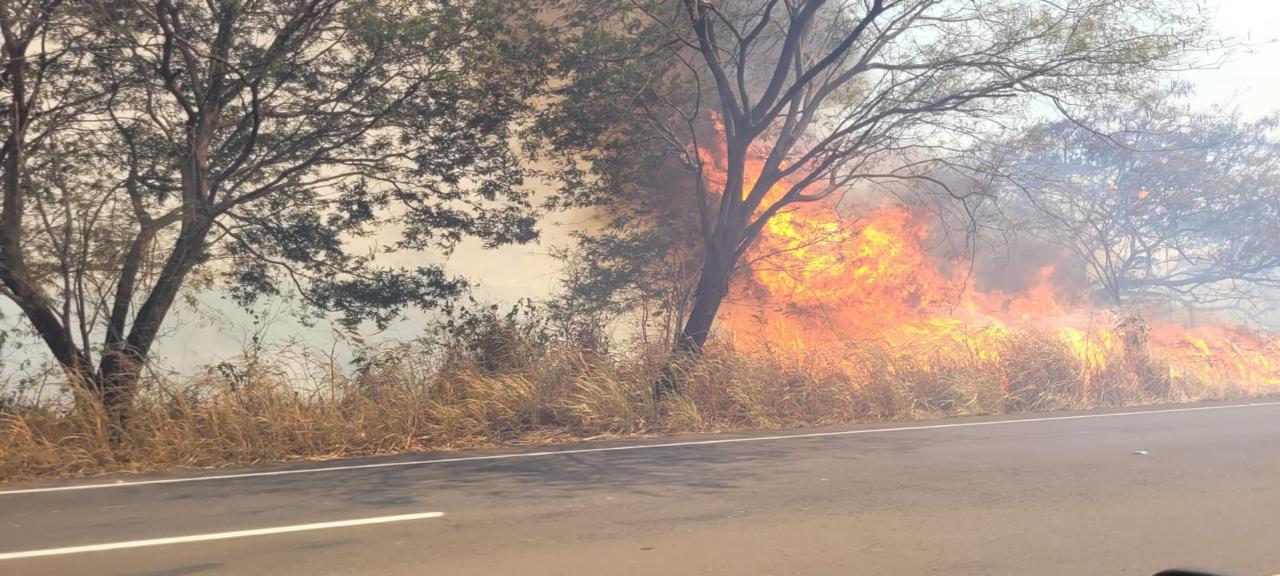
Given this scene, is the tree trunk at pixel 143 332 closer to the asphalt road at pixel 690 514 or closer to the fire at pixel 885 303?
the asphalt road at pixel 690 514

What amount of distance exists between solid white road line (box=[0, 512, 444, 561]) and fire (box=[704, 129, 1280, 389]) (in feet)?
33.9

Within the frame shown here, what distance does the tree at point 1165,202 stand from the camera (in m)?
22.5

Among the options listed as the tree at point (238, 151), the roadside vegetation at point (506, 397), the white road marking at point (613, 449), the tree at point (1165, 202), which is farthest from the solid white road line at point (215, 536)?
the tree at point (1165, 202)

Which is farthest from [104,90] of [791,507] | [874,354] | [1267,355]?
[1267,355]

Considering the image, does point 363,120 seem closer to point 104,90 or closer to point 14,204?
point 104,90

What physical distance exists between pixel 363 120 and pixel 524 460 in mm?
5817

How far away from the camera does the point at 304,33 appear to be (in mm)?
11633

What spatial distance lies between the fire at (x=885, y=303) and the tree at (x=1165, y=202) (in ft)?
7.81

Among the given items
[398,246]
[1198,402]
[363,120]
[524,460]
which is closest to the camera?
[524,460]

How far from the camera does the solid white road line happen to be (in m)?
5.65

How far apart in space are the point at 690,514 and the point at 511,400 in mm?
5452

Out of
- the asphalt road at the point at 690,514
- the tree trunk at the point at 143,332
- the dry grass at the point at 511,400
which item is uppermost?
the tree trunk at the point at 143,332

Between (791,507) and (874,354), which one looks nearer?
(791,507)

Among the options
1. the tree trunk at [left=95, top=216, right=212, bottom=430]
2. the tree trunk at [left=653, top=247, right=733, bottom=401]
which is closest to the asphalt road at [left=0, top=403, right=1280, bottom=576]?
the tree trunk at [left=95, top=216, right=212, bottom=430]
